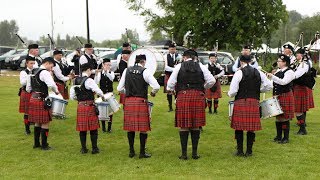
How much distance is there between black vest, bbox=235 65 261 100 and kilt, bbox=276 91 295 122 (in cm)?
115

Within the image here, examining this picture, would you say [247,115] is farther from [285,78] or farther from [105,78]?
[105,78]

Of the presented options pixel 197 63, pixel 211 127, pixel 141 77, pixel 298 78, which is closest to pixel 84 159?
pixel 141 77

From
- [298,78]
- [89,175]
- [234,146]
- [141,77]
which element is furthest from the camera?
[298,78]

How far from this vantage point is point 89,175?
554 centimetres

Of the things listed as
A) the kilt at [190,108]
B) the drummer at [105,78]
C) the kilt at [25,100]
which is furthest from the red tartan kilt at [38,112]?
the kilt at [190,108]

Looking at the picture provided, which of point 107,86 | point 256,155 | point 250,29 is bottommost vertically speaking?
point 256,155

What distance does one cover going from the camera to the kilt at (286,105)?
729 cm

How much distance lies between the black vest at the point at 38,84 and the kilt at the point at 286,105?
3.75m

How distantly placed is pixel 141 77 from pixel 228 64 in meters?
13.1

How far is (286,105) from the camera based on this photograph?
731cm

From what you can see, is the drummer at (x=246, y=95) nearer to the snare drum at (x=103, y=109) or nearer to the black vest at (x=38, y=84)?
the snare drum at (x=103, y=109)

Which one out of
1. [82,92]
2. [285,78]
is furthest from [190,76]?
[285,78]

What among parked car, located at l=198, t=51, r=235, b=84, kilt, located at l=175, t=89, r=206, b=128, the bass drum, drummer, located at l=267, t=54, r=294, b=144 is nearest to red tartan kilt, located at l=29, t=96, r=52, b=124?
kilt, located at l=175, t=89, r=206, b=128

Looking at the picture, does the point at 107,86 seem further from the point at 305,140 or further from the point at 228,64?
the point at 228,64
